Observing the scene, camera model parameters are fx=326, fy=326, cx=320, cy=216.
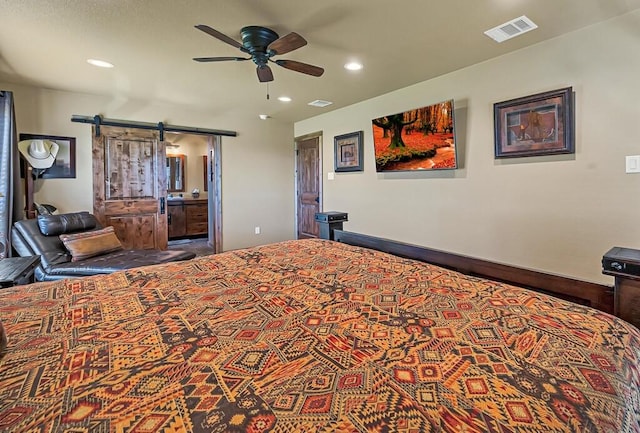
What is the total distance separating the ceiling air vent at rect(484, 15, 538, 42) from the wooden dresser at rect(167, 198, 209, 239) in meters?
5.91

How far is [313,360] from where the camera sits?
95 centimetres

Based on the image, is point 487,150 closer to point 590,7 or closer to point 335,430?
point 590,7

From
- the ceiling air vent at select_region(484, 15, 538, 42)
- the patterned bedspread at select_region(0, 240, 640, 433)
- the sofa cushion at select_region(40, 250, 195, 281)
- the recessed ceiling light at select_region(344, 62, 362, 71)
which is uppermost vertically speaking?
the recessed ceiling light at select_region(344, 62, 362, 71)

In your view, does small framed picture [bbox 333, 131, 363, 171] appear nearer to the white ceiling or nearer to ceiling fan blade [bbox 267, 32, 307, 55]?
the white ceiling

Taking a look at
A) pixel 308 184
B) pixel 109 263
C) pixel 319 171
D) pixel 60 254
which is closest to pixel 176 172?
pixel 308 184

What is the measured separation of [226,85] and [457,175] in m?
2.86

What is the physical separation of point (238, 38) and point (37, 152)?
303 cm

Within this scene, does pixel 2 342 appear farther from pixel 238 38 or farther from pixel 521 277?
pixel 238 38

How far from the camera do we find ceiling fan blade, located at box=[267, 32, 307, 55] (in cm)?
225

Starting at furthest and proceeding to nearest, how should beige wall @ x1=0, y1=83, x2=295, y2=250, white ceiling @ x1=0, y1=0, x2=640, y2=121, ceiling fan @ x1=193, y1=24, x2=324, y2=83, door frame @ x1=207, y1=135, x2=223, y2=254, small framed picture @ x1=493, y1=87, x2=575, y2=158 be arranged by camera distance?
door frame @ x1=207, y1=135, x2=223, y2=254, beige wall @ x1=0, y1=83, x2=295, y2=250, small framed picture @ x1=493, y1=87, x2=575, y2=158, ceiling fan @ x1=193, y1=24, x2=324, y2=83, white ceiling @ x1=0, y1=0, x2=640, y2=121

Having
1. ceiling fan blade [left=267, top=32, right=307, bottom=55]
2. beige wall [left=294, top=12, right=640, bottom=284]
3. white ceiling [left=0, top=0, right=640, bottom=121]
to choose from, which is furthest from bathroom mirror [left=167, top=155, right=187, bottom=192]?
ceiling fan blade [left=267, top=32, right=307, bottom=55]


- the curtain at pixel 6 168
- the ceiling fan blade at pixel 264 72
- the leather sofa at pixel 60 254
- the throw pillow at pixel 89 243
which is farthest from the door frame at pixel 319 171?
the curtain at pixel 6 168

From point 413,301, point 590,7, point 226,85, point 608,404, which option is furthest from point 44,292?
point 590,7

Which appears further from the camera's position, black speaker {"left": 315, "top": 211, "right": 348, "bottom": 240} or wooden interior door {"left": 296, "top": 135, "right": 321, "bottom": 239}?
wooden interior door {"left": 296, "top": 135, "right": 321, "bottom": 239}
